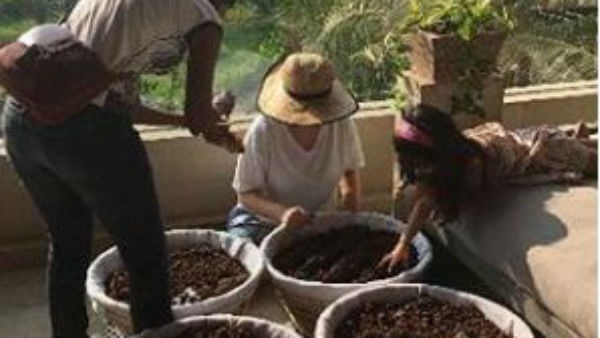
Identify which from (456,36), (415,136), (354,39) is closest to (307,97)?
(415,136)

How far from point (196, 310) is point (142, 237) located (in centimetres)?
46

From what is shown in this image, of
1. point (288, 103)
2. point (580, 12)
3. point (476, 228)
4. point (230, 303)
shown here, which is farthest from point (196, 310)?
point (580, 12)

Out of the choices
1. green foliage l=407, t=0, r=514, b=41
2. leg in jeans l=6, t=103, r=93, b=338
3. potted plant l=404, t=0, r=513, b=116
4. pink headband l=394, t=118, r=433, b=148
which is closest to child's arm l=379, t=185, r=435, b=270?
pink headband l=394, t=118, r=433, b=148

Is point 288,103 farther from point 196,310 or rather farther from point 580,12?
point 580,12

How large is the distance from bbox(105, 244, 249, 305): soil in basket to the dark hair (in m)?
0.59

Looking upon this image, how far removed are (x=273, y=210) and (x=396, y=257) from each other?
414 mm

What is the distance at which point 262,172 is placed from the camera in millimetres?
2998

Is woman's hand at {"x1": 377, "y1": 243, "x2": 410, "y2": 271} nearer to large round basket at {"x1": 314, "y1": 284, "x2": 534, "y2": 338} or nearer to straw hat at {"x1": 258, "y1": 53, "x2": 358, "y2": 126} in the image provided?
large round basket at {"x1": 314, "y1": 284, "x2": 534, "y2": 338}

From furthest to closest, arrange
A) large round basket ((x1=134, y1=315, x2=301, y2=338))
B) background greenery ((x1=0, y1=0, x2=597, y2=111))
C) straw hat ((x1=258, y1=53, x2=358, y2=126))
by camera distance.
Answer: background greenery ((x1=0, y1=0, x2=597, y2=111)) < straw hat ((x1=258, y1=53, x2=358, y2=126)) < large round basket ((x1=134, y1=315, x2=301, y2=338))

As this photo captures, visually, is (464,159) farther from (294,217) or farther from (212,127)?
(212,127)

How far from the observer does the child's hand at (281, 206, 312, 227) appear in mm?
2910

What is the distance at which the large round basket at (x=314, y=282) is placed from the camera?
269cm

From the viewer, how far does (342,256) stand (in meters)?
2.91

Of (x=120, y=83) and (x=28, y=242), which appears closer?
(x=120, y=83)
